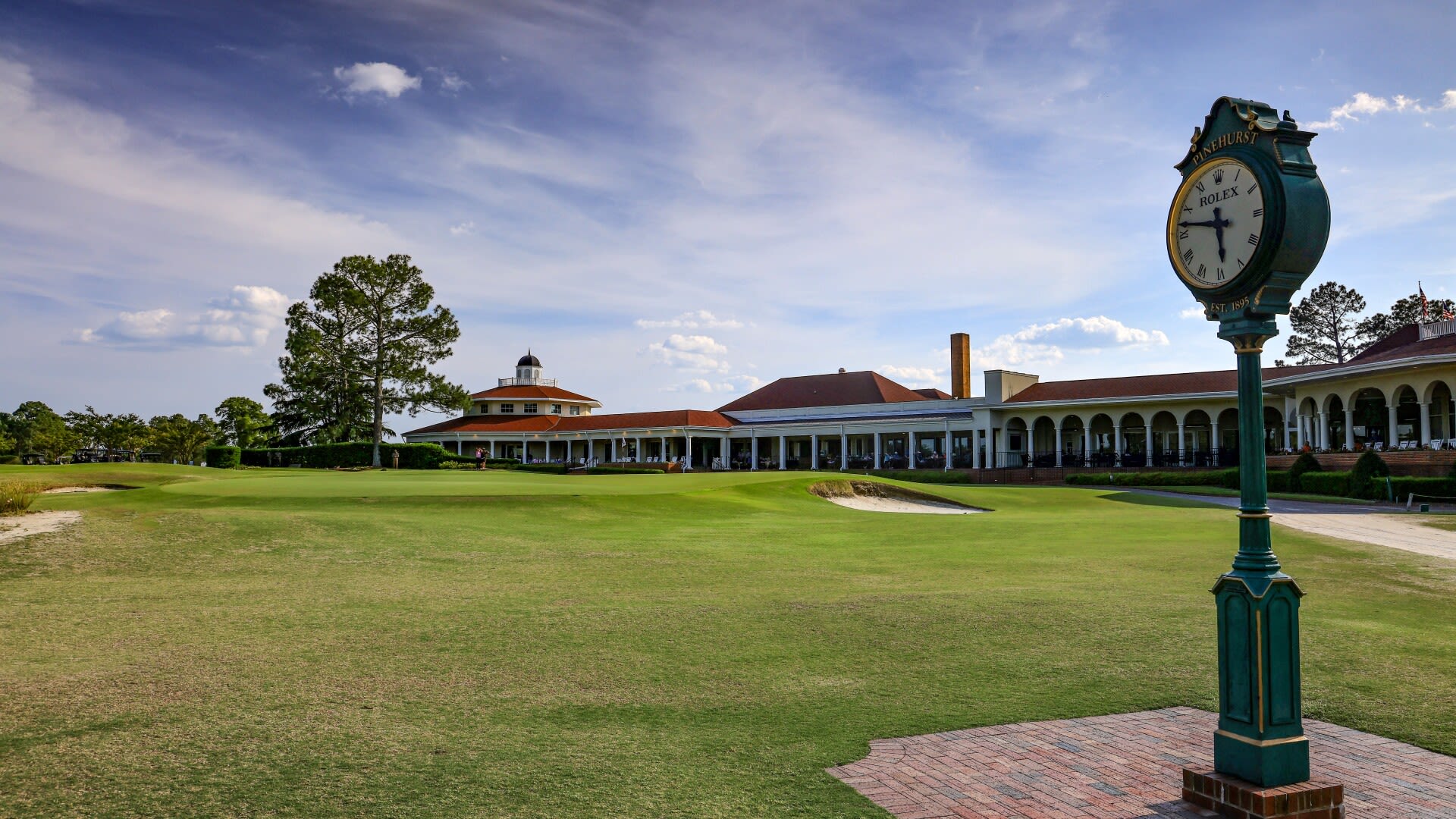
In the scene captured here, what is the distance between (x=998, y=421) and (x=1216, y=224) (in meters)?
48.3

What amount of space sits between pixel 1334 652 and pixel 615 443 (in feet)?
194

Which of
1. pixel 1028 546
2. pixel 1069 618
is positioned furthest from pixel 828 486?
pixel 1069 618

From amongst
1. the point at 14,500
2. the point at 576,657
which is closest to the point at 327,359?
the point at 14,500

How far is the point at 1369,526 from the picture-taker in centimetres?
2028

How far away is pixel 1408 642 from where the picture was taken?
7.63 m

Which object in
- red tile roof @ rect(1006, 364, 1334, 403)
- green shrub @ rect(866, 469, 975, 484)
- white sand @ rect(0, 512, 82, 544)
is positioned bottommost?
green shrub @ rect(866, 469, 975, 484)

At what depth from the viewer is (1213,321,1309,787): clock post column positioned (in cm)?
435

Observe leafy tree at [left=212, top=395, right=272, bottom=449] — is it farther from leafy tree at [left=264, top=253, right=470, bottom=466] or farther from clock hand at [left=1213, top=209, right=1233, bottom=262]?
clock hand at [left=1213, top=209, right=1233, bottom=262]

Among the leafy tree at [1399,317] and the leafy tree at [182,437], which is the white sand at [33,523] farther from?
the leafy tree at [1399,317]

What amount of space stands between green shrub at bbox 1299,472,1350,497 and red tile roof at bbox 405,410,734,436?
110 ft

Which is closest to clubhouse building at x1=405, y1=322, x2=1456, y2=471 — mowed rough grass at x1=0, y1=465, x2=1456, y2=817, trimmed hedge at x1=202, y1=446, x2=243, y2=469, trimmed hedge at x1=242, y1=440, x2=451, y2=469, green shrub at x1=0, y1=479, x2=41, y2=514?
trimmed hedge at x1=242, y1=440, x2=451, y2=469

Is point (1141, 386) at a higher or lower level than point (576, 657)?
higher

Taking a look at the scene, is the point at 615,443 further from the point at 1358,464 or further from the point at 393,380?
the point at 1358,464

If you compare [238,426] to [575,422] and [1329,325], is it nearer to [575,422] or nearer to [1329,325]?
[575,422]
